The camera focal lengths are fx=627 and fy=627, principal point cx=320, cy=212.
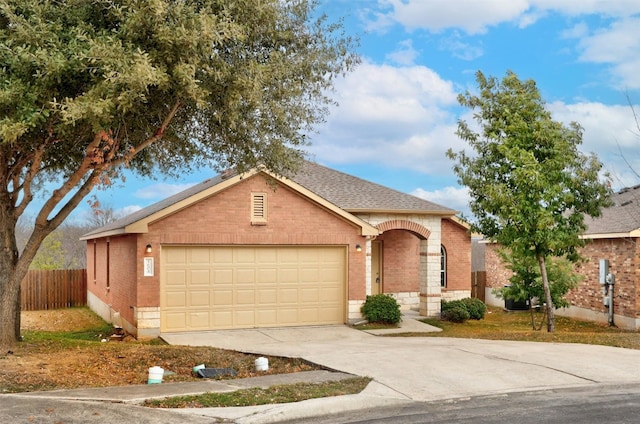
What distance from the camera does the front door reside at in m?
22.7

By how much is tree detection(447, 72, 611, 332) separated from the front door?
469 cm

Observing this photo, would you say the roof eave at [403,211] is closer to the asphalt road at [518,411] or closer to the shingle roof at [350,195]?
the shingle roof at [350,195]

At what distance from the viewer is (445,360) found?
38.8 ft

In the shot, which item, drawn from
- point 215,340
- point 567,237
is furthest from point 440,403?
point 567,237

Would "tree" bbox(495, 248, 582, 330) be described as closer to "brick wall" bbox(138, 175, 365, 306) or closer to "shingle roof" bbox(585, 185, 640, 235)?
"shingle roof" bbox(585, 185, 640, 235)

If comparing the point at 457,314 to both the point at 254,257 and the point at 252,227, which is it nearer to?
the point at 254,257

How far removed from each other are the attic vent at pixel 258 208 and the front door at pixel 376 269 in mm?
6288

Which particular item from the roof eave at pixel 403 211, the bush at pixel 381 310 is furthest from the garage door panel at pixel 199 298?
the roof eave at pixel 403 211

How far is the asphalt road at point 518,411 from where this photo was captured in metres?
8.04

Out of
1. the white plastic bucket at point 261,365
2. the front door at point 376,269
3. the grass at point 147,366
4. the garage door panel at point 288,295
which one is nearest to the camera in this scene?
the grass at point 147,366

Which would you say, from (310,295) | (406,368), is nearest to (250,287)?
(310,295)

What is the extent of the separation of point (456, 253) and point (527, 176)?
7198mm

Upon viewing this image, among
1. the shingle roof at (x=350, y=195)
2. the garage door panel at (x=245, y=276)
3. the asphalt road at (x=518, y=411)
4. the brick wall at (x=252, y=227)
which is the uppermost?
the shingle roof at (x=350, y=195)

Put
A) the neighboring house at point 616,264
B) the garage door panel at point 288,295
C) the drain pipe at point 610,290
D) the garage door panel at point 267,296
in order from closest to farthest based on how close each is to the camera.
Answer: the garage door panel at point 267,296 < the garage door panel at point 288,295 < the neighboring house at point 616,264 < the drain pipe at point 610,290
